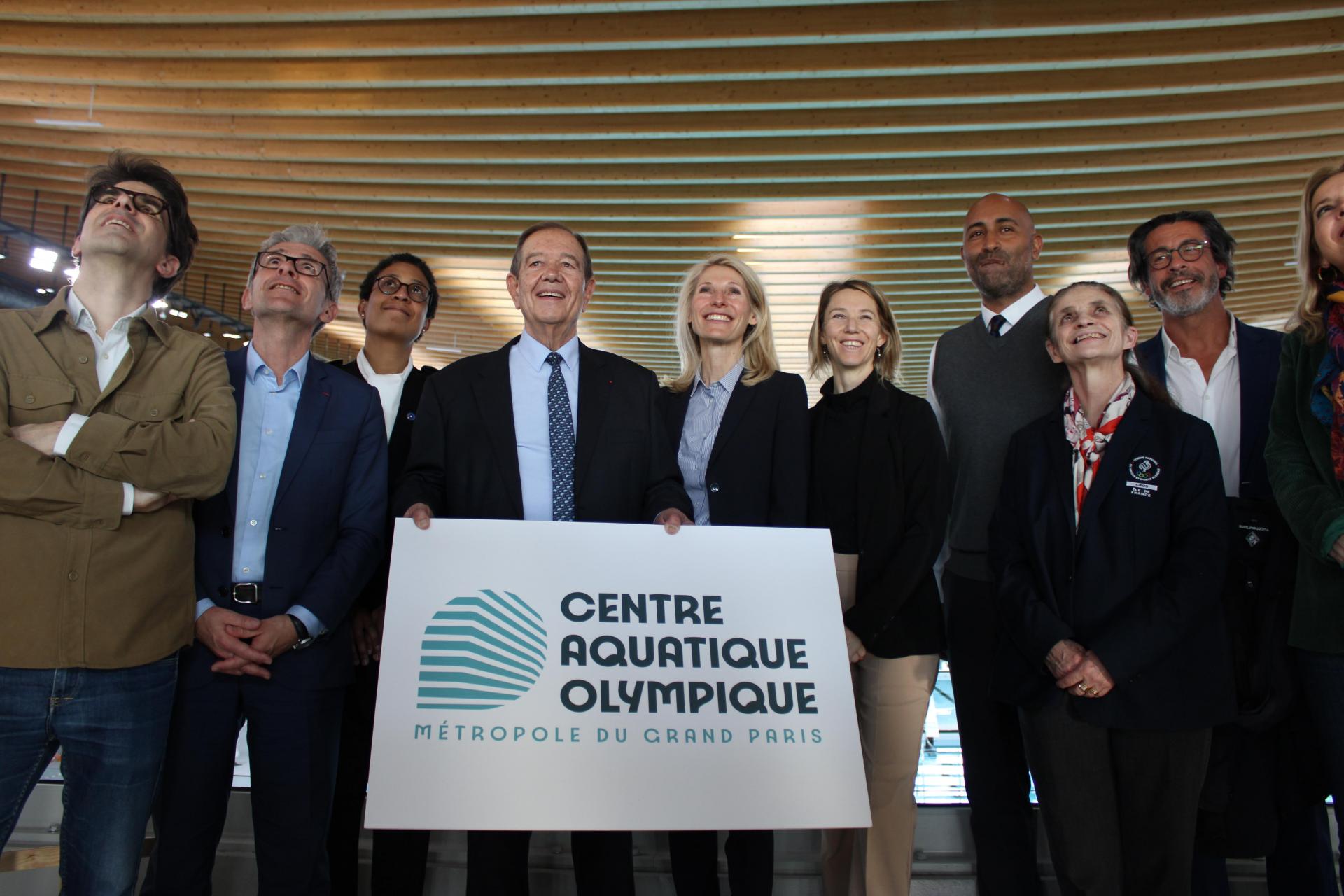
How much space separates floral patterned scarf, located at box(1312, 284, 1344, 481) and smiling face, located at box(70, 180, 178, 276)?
8.45 feet

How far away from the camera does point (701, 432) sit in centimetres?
212

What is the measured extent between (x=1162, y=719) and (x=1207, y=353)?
1.21 meters

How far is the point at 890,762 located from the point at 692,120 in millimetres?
5414

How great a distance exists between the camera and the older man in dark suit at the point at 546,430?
181cm

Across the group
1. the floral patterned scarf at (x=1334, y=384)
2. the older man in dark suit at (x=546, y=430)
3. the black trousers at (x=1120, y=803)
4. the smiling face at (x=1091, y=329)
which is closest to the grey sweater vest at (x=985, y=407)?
the smiling face at (x=1091, y=329)

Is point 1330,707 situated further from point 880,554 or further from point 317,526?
point 317,526

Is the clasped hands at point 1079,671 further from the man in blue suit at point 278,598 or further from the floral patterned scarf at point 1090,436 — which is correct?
the man in blue suit at point 278,598

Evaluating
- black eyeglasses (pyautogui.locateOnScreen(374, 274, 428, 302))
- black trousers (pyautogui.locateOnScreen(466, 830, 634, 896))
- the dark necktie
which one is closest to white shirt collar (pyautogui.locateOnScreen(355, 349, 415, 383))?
black eyeglasses (pyautogui.locateOnScreen(374, 274, 428, 302))

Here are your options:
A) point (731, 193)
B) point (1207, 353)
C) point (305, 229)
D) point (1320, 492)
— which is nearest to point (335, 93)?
point (731, 193)

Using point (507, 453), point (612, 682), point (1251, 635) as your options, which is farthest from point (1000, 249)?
point (612, 682)

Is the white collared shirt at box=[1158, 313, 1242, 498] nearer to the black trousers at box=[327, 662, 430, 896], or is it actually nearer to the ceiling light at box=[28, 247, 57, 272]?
the black trousers at box=[327, 662, 430, 896]

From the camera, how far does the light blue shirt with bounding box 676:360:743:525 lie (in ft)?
6.77

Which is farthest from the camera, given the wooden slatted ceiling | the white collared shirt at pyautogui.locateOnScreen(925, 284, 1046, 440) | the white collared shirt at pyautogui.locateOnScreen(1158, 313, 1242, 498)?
the wooden slatted ceiling

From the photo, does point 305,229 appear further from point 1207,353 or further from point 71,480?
point 1207,353
